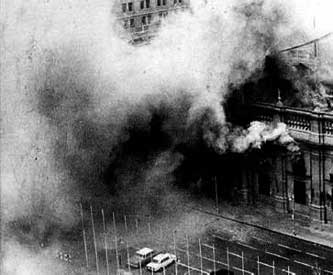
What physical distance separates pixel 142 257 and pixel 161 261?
2.78ft

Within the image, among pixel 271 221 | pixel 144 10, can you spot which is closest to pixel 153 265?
pixel 271 221

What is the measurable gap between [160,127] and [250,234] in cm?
589

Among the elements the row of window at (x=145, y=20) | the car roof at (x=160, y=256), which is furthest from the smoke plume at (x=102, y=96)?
the row of window at (x=145, y=20)

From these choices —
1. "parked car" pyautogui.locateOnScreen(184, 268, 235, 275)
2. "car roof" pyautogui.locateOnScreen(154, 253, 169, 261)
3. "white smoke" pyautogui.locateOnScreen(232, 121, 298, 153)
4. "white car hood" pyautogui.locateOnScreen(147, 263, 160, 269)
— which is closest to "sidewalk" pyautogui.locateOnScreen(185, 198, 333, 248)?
"white smoke" pyautogui.locateOnScreen(232, 121, 298, 153)

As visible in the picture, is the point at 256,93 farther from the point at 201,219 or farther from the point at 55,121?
the point at 55,121

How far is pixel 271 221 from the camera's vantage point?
120 feet

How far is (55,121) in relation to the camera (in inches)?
1241

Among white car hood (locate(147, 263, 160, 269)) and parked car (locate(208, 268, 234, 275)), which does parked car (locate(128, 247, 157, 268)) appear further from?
parked car (locate(208, 268, 234, 275))

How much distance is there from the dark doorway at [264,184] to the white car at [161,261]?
265 inches

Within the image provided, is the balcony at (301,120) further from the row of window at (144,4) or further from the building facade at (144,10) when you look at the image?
the row of window at (144,4)

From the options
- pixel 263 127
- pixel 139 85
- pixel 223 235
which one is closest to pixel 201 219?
pixel 223 235

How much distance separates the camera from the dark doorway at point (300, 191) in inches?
1431

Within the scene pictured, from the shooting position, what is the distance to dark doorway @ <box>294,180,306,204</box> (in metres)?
36.3

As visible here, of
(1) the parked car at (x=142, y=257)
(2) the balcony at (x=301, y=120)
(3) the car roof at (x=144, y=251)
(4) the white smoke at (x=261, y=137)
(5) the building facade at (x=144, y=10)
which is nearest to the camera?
(1) the parked car at (x=142, y=257)
